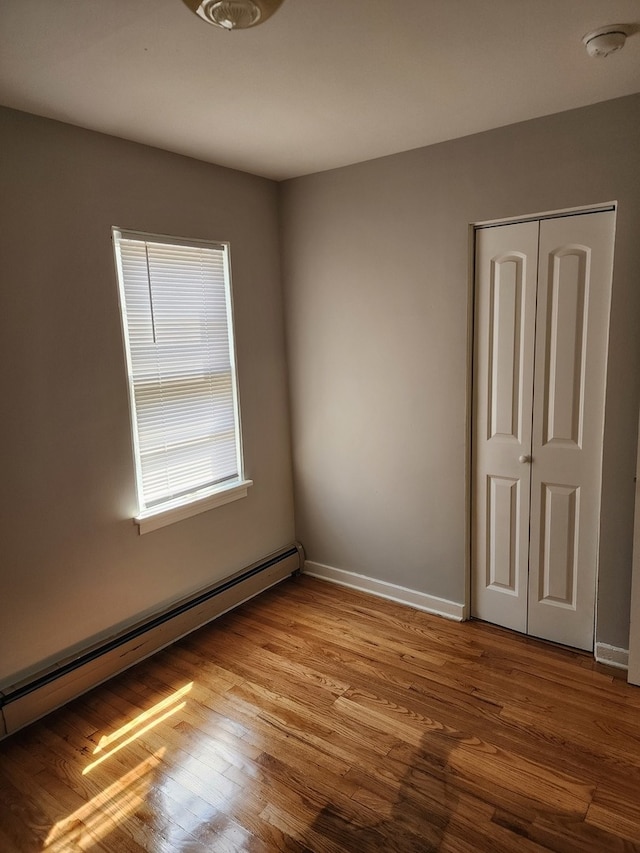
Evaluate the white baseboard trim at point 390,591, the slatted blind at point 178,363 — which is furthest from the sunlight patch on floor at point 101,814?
the white baseboard trim at point 390,591

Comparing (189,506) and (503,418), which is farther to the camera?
(189,506)

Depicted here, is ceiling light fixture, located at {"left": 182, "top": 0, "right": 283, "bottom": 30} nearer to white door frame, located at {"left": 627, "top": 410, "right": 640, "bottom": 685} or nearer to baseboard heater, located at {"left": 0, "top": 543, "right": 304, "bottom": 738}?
white door frame, located at {"left": 627, "top": 410, "right": 640, "bottom": 685}

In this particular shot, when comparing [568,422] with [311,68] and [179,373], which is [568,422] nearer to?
[311,68]

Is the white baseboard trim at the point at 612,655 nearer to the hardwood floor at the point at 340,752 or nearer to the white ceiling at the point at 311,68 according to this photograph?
the hardwood floor at the point at 340,752

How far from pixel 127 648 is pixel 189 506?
30.0 inches

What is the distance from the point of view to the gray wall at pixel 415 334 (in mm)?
2424

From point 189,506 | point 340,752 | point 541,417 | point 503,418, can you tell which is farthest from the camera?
point 189,506

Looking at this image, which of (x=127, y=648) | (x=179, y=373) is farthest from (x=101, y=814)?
(x=179, y=373)

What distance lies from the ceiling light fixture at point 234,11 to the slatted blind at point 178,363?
1.30m

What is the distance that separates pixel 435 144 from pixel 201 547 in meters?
2.53

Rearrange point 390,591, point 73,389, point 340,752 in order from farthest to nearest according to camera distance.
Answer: point 390,591, point 73,389, point 340,752

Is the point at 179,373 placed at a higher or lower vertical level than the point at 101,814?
higher

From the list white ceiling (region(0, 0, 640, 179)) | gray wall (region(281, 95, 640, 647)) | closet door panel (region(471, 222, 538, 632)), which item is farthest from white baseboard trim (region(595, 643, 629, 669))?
white ceiling (region(0, 0, 640, 179))

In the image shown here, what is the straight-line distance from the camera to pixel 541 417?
2.72 meters
